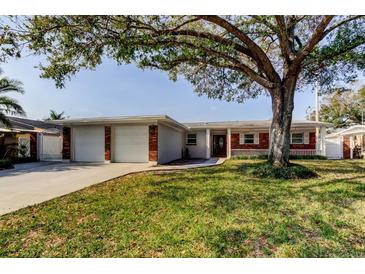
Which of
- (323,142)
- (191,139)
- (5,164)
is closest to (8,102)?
(5,164)

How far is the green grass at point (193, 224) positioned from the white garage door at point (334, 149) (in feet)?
45.5

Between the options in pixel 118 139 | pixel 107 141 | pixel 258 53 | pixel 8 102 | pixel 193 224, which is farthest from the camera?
pixel 118 139

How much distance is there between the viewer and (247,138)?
17.5 m

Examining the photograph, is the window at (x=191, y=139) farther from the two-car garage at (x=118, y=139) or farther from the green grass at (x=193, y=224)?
the green grass at (x=193, y=224)

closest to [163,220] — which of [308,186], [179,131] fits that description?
[308,186]

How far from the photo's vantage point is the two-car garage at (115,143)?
42.8ft

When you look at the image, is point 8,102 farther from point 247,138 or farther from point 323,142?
point 323,142

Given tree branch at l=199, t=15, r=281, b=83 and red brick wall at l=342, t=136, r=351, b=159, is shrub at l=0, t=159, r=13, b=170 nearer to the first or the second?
tree branch at l=199, t=15, r=281, b=83

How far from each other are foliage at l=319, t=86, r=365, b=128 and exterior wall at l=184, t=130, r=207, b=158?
20.9 m

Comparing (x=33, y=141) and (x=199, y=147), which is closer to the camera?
(x=33, y=141)

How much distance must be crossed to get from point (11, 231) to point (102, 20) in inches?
207

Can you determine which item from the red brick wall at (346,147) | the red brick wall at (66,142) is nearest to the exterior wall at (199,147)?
the red brick wall at (66,142)

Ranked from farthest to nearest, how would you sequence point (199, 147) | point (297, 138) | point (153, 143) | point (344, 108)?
point (344, 108), point (199, 147), point (297, 138), point (153, 143)

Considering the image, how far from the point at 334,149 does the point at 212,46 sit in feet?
52.5
